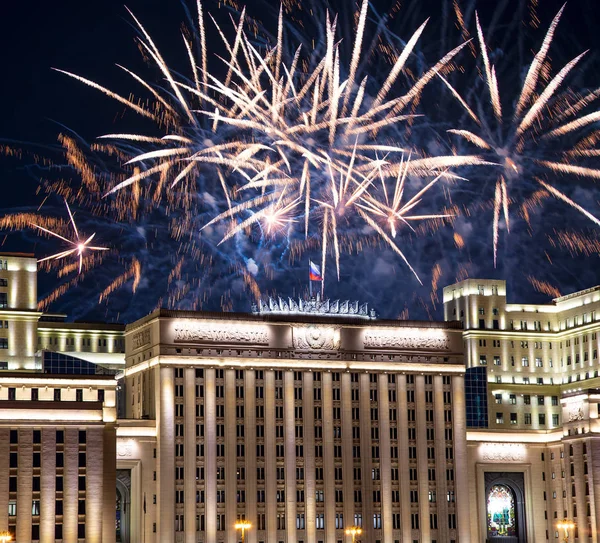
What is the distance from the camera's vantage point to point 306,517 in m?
167

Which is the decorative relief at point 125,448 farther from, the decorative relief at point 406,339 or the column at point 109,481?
the decorative relief at point 406,339

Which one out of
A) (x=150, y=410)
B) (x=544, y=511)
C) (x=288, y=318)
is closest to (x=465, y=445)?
(x=544, y=511)

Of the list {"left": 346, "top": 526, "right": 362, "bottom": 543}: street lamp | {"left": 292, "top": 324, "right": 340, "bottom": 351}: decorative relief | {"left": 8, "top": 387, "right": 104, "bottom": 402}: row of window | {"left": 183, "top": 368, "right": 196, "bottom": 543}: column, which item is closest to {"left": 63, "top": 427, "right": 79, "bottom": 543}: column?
{"left": 8, "top": 387, "right": 104, "bottom": 402}: row of window

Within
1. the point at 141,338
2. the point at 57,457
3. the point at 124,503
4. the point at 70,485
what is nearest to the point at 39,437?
the point at 57,457

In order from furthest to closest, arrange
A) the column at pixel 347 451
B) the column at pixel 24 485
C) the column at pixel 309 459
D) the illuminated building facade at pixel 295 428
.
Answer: the column at pixel 347 451
the column at pixel 309 459
the illuminated building facade at pixel 295 428
the column at pixel 24 485

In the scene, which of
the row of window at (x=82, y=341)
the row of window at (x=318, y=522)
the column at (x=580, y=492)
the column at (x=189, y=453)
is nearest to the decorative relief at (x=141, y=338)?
the column at (x=189, y=453)

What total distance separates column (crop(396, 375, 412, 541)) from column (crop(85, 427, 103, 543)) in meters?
37.4

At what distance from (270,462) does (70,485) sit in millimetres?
26413

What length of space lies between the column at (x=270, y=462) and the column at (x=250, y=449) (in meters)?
1.50

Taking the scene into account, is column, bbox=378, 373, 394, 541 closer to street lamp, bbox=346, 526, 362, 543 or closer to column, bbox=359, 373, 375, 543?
column, bbox=359, 373, 375, 543

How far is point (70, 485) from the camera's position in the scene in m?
149

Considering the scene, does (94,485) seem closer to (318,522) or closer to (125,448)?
(125,448)

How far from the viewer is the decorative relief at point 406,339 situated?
575ft

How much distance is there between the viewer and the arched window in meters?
179
